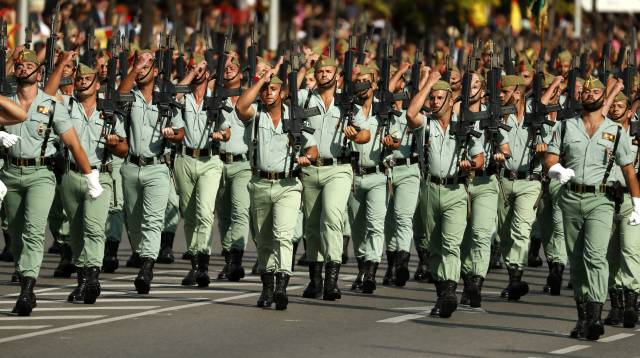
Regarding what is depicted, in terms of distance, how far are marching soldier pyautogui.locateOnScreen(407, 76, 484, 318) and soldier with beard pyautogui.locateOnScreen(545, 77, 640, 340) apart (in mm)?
1212

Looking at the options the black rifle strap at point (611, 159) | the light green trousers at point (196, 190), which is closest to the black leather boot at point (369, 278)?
the light green trousers at point (196, 190)

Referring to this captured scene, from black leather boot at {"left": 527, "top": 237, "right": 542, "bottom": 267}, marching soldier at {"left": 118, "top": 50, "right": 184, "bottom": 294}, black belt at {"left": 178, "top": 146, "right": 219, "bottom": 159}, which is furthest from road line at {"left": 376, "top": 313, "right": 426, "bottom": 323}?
black leather boot at {"left": 527, "top": 237, "right": 542, "bottom": 267}

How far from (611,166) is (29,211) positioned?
4508 mm

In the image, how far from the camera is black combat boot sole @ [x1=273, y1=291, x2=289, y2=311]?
16594 millimetres

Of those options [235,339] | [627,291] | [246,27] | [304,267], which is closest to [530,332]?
[627,291]

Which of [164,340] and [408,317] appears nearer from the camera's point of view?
[164,340]

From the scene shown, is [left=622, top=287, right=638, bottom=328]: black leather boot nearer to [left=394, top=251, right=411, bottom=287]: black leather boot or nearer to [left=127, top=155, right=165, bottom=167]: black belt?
[left=394, top=251, right=411, bottom=287]: black leather boot

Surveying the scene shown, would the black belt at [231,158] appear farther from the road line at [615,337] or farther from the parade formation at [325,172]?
the road line at [615,337]

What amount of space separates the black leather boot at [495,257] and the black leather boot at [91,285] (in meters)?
5.41

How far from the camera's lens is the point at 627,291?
640 inches

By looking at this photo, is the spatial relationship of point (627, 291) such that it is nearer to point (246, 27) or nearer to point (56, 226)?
point (56, 226)

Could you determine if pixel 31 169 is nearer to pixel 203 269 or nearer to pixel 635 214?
pixel 203 269

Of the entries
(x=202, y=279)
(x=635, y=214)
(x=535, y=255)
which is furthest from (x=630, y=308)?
(x=535, y=255)

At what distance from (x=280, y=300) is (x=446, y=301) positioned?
135 cm
